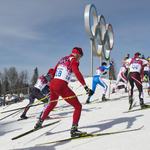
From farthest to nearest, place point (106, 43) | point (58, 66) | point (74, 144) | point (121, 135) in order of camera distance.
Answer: point (106, 43)
point (58, 66)
point (121, 135)
point (74, 144)

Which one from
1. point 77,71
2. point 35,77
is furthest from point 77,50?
point 35,77

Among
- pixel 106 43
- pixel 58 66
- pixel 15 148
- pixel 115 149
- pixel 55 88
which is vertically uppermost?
pixel 106 43

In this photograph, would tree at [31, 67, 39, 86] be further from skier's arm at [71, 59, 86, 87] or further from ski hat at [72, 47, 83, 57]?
skier's arm at [71, 59, 86, 87]

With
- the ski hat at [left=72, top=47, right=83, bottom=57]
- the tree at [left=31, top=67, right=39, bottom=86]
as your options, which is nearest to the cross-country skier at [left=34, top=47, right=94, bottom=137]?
the ski hat at [left=72, top=47, right=83, bottom=57]

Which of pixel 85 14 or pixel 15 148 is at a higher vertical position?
pixel 85 14

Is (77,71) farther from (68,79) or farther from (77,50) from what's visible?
(77,50)

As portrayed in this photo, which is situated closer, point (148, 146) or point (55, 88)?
point (148, 146)

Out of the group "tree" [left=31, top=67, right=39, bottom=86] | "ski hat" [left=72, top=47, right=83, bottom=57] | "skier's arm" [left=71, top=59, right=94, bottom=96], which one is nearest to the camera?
"skier's arm" [left=71, top=59, right=94, bottom=96]

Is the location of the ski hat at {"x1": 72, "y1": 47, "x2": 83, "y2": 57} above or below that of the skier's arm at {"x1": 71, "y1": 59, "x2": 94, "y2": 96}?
above

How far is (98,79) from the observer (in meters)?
7.76

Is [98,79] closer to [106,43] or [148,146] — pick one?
[148,146]

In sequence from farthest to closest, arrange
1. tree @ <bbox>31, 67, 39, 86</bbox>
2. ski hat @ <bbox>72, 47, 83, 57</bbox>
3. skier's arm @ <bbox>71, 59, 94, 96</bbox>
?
1. tree @ <bbox>31, 67, 39, 86</bbox>
2. ski hat @ <bbox>72, 47, 83, 57</bbox>
3. skier's arm @ <bbox>71, 59, 94, 96</bbox>

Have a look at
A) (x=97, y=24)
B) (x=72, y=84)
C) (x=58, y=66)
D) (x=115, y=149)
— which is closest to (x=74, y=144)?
(x=115, y=149)

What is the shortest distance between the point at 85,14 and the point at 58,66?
1552 cm
